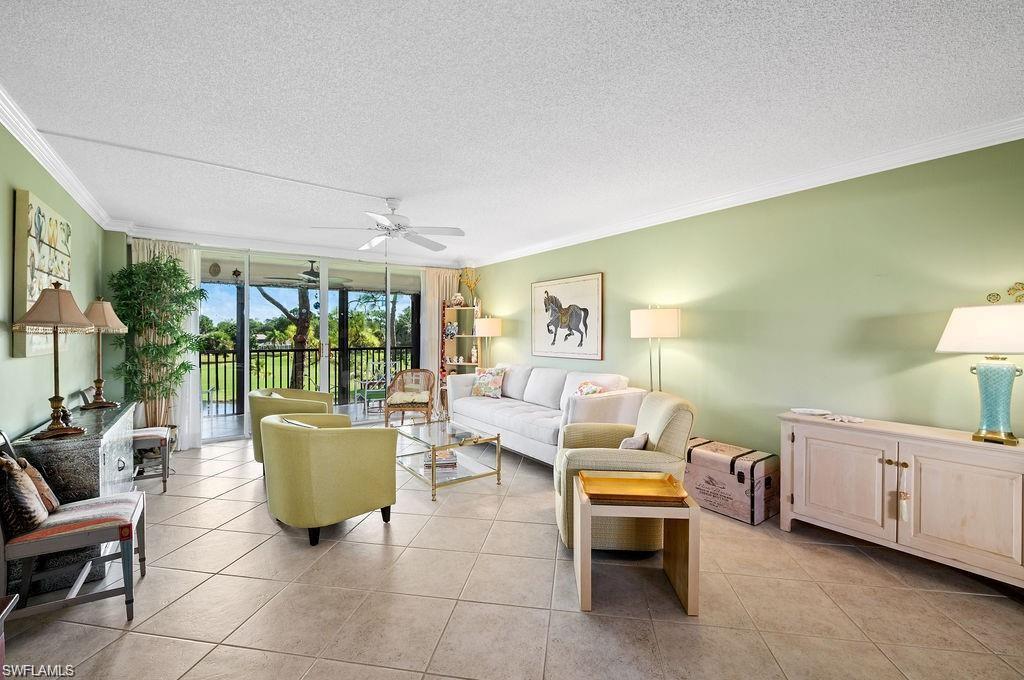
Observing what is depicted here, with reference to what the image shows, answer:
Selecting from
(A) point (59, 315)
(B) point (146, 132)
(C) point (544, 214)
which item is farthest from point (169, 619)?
(C) point (544, 214)

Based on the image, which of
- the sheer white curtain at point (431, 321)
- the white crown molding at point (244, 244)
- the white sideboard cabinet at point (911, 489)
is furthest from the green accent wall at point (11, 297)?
the white sideboard cabinet at point (911, 489)

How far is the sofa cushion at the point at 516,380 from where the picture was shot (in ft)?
18.2

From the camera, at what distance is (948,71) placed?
199 centimetres

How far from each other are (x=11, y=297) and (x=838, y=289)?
513 centimetres

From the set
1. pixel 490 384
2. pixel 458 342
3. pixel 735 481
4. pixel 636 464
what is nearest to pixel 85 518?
pixel 636 464

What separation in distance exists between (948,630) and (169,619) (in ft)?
11.7

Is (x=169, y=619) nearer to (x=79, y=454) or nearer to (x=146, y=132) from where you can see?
(x=79, y=454)

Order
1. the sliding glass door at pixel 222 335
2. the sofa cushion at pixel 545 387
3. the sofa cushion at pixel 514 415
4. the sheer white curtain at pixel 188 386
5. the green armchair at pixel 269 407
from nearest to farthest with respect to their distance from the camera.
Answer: the green armchair at pixel 269 407 < the sofa cushion at pixel 514 415 < the sheer white curtain at pixel 188 386 < the sofa cushion at pixel 545 387 < the sliding glass door at pixel 222 335

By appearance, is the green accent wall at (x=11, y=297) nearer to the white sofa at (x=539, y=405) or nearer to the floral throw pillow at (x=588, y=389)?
the white sofa at (x=539, y=405)

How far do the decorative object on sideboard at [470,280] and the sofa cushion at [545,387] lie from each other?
2049 millimetres

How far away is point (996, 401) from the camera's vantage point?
2.30 meters

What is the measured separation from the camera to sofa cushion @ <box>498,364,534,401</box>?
18.2 ft

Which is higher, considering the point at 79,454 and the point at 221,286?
the point at 221,286

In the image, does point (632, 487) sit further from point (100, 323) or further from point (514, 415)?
point (100, 323)
